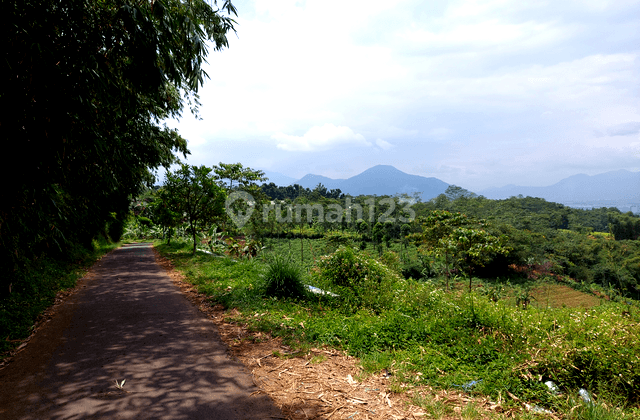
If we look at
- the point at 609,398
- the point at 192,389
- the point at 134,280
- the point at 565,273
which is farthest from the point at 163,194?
the point at 565,273

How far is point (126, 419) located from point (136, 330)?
7.85 ft

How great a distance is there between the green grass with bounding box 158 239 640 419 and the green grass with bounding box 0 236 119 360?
2.94 meters

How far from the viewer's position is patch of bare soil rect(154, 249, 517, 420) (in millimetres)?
2791

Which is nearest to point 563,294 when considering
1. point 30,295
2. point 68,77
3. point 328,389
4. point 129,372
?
point 328,389

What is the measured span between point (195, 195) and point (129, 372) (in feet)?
33.8

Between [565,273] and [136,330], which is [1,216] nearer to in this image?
[136,330]

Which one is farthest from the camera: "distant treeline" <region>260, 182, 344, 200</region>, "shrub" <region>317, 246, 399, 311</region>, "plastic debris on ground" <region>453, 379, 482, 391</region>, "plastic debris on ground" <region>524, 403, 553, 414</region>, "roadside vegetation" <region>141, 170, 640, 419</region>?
"distant treeline" <region>260, 182, 344, 200</region>

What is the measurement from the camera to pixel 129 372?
11.3 ft

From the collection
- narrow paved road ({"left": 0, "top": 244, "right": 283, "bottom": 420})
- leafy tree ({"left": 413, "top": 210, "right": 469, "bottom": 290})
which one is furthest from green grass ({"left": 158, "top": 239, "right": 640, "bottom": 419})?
leafy tree ({"left": 413, "top": 210, "right": 469, "bottom": 290})

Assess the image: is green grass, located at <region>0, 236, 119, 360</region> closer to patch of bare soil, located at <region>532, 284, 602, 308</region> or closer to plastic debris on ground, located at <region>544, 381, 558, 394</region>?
plastic debris on ground, located at <region>544, 381, 558, 394</region>

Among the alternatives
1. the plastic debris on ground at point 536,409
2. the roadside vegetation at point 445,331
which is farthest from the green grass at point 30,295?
the plastic debris on ground at point 536,409

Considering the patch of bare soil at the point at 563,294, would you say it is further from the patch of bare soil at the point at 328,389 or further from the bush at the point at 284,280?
the patch of bare soil at the point at 328,389

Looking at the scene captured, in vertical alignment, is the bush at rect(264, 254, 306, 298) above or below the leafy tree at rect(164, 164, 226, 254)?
below

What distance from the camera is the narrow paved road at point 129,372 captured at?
2.77 m
